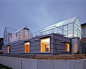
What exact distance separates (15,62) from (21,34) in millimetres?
13857

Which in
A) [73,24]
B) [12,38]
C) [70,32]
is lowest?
[12,38]

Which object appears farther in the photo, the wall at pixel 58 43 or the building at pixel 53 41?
the building at pixel 53 41

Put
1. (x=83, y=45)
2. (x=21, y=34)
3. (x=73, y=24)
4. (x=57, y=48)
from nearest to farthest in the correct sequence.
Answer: (x=57, y=48)
(x=73, y=24)
(x=83, y=45)
(x=21, y=34)

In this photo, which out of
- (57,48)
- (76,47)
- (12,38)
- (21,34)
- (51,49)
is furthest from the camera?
(12,38)

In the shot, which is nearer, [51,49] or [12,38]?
[51,49]

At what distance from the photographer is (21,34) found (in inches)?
888

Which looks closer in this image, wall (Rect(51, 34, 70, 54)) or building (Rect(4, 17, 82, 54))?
wall (Rect(51, 34, 70, 54))

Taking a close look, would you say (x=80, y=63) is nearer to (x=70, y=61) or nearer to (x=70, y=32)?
(x=70, y=61)

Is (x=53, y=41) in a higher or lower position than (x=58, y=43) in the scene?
higher

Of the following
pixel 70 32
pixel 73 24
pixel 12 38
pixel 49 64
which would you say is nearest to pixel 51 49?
pixel 49 64

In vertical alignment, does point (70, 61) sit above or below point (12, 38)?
below

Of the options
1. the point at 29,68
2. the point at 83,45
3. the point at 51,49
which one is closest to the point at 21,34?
the point at 51,49

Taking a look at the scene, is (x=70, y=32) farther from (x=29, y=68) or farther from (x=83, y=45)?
(x=29, y=68)

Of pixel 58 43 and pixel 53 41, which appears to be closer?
pixel 53 41
